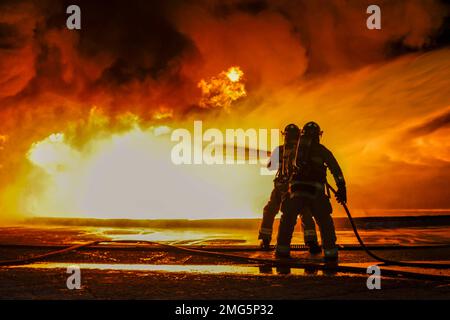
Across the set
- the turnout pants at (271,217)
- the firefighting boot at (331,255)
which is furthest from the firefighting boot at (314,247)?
the firefighting boot at (331,255)

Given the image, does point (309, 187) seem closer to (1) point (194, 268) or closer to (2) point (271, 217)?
(2) point (271, 217)

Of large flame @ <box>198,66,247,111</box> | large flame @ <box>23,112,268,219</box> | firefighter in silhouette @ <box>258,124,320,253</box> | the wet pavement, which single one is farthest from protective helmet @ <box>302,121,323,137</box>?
large flame @ <box>23,112,268,219</box>

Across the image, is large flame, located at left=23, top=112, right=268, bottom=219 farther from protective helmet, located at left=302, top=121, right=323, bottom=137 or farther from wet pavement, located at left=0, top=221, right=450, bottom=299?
protective helmet, located at left=302, top=121, right=323, bottom=137

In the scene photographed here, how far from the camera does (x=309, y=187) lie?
6.41 m

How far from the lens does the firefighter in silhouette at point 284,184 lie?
7.04 m

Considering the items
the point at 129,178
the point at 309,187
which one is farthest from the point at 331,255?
the point at 129,178

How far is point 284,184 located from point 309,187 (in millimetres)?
958

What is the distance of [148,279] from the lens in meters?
4.96

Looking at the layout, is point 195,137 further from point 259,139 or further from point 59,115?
point 59,115

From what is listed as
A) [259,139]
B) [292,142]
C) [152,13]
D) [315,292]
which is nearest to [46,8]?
[152,13]

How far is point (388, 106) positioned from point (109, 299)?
44.0 feet

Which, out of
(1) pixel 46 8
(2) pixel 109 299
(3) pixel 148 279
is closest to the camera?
(2) pixel 109 299

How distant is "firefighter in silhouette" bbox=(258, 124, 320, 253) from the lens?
7.04 m

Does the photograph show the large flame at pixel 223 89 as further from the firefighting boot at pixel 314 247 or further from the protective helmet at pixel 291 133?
the firefighting boot at pixel 314 247
